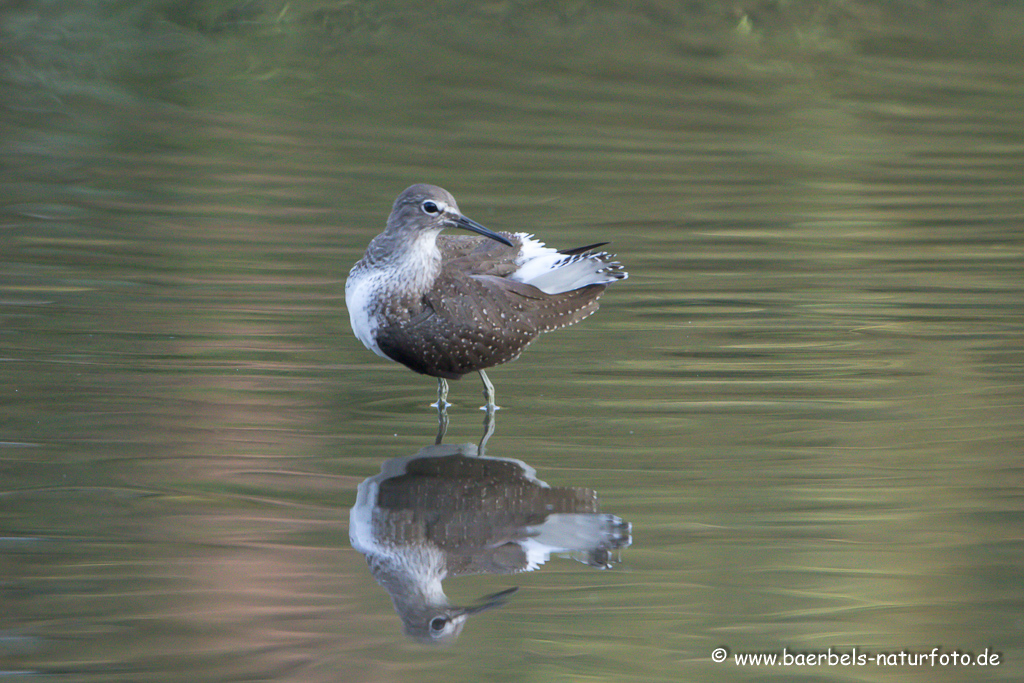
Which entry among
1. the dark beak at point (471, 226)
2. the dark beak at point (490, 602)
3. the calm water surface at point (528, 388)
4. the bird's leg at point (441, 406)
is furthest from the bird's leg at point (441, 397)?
the dark beak at point (490, 602)

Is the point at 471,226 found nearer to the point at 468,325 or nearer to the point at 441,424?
the point at 468,325

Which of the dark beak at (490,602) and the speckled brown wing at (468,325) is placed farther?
the speckled brown wing at (468,325)

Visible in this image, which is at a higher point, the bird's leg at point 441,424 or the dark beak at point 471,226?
the dark beak at point 471,226

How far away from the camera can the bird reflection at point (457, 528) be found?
5051 millimetres

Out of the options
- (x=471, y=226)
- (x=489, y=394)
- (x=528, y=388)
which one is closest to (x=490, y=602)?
(x=489, y=394)

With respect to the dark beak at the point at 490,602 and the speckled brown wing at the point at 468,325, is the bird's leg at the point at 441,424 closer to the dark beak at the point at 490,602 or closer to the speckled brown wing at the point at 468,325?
the speckled brown wing at the point at 468,325

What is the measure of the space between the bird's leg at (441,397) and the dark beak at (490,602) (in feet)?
7.20

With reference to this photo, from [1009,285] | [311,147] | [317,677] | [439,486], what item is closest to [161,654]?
[317,677]

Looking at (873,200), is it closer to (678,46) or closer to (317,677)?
(678,46)

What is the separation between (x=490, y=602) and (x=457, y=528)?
628 millimetres

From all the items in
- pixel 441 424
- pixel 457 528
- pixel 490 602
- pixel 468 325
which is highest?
pixel 468 325

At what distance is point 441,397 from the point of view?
7.27 meters

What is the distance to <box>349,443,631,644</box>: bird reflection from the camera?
505cm

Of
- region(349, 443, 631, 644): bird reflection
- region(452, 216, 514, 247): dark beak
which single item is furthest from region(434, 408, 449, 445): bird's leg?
region(452, 216, 514, 247): dark beak
